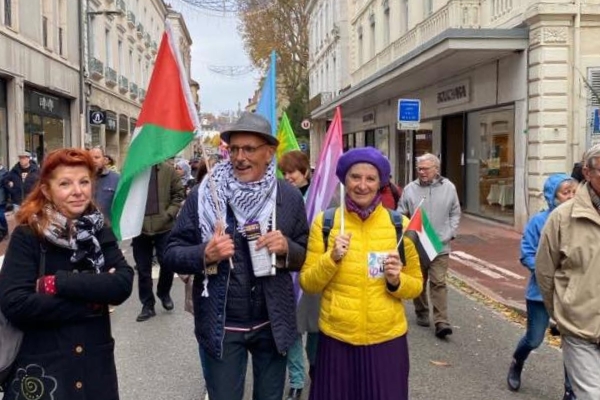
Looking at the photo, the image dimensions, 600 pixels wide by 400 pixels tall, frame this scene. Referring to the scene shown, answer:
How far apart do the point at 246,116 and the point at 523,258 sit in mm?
2348

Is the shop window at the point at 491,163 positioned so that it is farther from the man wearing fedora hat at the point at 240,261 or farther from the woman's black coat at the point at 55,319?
the woman's black coat at the point at 55,319

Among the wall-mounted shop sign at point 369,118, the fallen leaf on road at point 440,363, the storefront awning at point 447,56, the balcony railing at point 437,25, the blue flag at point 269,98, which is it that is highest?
the balcony railing at point 437,25

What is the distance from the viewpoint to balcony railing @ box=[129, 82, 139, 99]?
39953 mm

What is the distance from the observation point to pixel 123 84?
3709 centimetres

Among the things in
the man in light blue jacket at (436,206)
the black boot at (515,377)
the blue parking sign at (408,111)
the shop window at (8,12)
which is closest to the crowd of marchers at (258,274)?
the black boot at (515,377)

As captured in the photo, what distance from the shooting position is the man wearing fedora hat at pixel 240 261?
9.78 ft

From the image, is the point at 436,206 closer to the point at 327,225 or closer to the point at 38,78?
the point at 327,225

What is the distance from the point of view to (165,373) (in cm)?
531

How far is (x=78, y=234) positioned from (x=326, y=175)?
2046mm

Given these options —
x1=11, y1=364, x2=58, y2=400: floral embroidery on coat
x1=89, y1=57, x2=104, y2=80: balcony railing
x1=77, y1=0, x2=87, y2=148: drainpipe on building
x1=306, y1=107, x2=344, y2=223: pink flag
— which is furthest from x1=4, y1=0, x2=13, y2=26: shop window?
x1=11, y1=364, x2=58, y2=400: floral embroidery on coat

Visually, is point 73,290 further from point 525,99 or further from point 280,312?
point 525,99

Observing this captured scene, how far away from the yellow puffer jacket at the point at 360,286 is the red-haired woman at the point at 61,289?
93 cm

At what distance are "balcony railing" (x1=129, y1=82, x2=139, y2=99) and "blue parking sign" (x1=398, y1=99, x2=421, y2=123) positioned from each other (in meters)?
29.0

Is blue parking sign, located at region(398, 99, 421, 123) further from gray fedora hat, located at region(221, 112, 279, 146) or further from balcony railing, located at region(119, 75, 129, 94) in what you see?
balcony railing, located at region(119, 75, 129, 94)
